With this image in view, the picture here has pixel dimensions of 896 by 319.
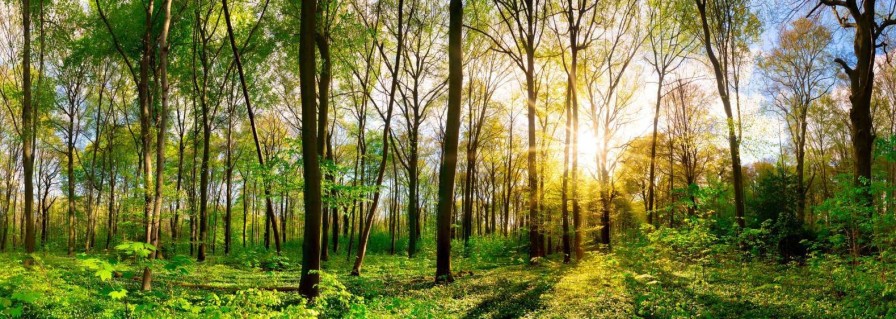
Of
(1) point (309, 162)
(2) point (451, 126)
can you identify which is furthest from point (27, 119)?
(2) point (451, 126)

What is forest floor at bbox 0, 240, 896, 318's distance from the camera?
4.96m

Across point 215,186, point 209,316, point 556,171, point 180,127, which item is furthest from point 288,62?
point 215,186

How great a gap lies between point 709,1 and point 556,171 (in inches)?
349

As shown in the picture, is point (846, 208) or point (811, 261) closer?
point (846, 208)

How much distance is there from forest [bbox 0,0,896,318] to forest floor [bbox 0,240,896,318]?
0.23ft

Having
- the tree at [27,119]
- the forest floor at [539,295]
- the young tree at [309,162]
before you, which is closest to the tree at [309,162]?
the young tree at [309,162]

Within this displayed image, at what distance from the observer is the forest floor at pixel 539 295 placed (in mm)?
4961

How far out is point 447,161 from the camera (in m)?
11.7

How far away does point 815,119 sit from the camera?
30.6 meters

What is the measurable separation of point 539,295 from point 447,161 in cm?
404

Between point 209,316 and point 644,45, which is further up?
point 644,45

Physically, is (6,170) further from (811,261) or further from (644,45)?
(811,261)

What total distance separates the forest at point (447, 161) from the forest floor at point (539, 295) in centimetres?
7

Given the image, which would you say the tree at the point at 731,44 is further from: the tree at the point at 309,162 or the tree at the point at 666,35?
the tree at the point at 309,162
